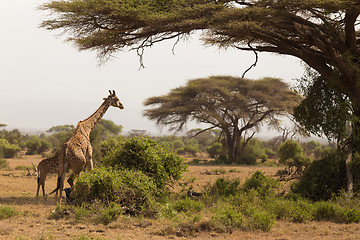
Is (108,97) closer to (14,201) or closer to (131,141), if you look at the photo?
(131,141)

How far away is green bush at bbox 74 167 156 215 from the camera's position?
8227 mm

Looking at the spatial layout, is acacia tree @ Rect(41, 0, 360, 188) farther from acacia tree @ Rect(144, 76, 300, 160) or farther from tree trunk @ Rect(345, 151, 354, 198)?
acacia tree @ Rect(144, 76, 300, 160)

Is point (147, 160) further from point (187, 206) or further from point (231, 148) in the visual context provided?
point (231, 148)

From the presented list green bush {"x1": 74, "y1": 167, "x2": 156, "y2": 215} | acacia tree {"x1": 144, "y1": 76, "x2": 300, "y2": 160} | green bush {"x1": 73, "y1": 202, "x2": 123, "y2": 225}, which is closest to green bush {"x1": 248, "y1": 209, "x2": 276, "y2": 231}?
green bush {"x1": 74, "y1": 167, "x2": 156, "y2": 215}

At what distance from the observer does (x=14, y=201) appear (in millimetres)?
9977

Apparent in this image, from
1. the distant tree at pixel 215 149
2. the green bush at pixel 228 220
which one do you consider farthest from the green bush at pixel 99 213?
the distant tree at pixel 215 149

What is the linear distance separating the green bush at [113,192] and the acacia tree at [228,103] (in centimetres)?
2280

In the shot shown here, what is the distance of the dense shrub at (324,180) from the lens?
10.6 meters

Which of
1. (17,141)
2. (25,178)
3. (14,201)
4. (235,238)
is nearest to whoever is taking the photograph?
(235,238)

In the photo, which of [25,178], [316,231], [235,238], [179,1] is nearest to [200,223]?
[235,238]

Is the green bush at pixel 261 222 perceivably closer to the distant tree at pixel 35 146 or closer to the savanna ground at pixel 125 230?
the savanna ground at pixel 125 230

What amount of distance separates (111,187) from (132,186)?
0.47 m

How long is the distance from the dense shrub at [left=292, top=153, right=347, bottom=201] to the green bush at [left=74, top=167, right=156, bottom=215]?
479cm

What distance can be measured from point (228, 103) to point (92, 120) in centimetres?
2165
